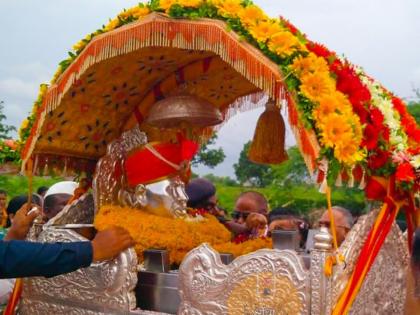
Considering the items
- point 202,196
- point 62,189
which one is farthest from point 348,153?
point 62,189

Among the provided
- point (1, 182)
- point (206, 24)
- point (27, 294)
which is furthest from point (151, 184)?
point (1, 182)

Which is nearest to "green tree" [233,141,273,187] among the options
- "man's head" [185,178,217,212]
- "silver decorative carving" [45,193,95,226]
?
"man's head" [185,178,217,212]

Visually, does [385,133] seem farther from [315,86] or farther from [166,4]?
[166,4]

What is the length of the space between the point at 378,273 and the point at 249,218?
1942mm

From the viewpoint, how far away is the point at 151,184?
4.27m

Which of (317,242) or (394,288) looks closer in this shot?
(317,242)

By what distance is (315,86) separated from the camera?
287 cm

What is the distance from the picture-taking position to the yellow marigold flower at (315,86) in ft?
9.33

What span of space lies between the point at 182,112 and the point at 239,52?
107 centimetres

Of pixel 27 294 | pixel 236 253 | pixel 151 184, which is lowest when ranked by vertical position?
pixel 27 294

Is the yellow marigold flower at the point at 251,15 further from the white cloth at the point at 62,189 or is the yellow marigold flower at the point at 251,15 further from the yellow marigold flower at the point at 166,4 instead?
the white cloth at the point at 62,189

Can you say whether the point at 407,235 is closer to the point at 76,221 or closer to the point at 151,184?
the point at 151,184

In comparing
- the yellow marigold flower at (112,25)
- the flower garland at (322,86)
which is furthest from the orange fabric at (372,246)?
the yellow marigold flower at (112,25)

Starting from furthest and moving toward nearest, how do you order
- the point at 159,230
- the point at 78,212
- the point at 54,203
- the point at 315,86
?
the point at 54,203, the point at 78,212, the point at 159,230, the point at 315,86
